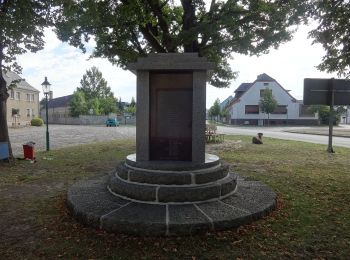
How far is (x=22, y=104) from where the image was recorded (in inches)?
2274

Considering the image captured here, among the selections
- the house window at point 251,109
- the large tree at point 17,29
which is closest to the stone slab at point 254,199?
the large tree at point 17,29

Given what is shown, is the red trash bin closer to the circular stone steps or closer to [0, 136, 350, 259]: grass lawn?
[0, 136, 350, 259]: grass lawn

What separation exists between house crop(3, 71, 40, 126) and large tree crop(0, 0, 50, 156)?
4259cm

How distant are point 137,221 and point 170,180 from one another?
1.24 m

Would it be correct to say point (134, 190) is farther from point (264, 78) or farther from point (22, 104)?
point (264, 78)

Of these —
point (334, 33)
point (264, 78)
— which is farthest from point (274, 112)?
point (334, 33)

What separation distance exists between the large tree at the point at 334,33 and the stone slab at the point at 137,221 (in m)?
7.41

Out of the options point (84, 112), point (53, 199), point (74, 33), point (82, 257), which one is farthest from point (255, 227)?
point (84, 112)

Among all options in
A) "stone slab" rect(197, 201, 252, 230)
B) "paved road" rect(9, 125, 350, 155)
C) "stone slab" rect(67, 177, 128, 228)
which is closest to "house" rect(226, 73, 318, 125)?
"paved road" rect(9, 125, 350, 155)

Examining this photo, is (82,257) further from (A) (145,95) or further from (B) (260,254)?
(A) (145,95)

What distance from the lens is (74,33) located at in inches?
525

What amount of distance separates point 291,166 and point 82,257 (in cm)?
876

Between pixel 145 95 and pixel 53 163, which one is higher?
pixel 145 95

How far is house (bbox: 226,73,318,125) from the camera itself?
60.9 m
